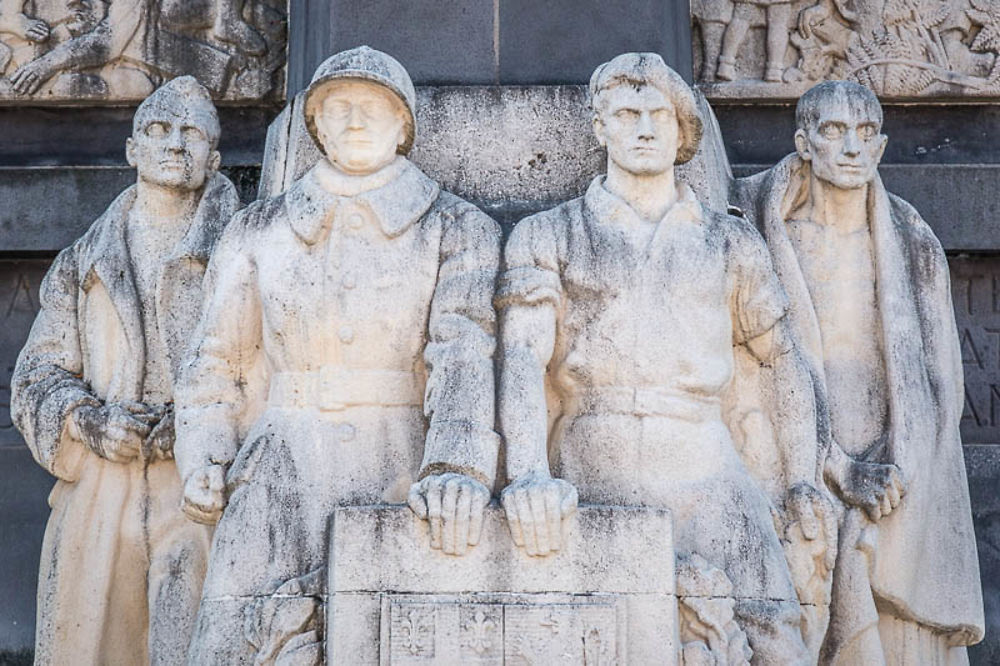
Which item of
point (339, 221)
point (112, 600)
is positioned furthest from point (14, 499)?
point (339, 221)

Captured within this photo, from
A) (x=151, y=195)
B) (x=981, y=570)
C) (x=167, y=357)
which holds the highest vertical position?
(x=151, y=195)

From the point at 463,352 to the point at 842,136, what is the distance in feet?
8.65

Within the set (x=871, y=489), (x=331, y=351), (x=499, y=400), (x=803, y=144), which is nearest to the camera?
(x=499, y=400)

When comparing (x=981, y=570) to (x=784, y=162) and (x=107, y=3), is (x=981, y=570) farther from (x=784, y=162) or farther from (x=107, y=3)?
(x=107, y=3)

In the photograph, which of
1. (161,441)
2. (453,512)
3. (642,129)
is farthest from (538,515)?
(161,441)

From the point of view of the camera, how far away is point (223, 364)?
455 inches

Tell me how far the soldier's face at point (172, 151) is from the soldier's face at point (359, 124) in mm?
1366

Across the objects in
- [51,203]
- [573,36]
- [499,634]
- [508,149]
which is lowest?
→ [499,634]

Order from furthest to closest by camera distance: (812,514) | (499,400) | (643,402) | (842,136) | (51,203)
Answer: (51,203) < (842,136) < (812,514) < (643,402) < (499,400)

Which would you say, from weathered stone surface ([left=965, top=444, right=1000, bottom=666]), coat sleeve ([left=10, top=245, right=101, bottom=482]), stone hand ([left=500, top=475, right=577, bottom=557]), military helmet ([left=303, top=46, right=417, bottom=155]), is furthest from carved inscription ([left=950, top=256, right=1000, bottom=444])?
coat sleeve ([left=10, top=245, right=101, bottom=482])

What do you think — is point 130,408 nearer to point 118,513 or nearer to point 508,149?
point 118,513

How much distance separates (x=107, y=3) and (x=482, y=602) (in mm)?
6188

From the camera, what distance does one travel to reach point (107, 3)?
15.2 meters

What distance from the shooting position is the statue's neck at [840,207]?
12.6 m
